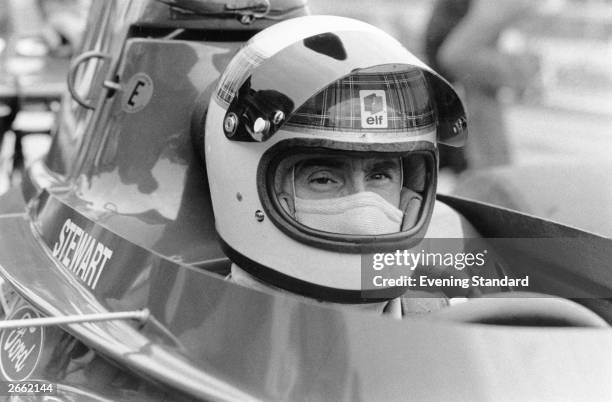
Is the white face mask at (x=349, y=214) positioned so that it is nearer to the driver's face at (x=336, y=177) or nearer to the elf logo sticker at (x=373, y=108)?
the driver's face at (x=336, y=177)

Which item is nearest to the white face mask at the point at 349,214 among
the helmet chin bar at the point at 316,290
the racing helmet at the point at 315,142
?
the racing helmet at the point at 315,142

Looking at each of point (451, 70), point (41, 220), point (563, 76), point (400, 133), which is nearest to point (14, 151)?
point (451, 70)

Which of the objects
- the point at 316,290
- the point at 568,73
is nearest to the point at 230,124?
the point at 316,290

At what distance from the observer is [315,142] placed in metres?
2.22

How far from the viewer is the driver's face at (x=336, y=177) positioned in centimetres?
231

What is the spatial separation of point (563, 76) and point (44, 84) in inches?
295

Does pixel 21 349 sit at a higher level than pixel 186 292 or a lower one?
lower

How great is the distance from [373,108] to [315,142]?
15 cm

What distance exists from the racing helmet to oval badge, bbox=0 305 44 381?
479 mm

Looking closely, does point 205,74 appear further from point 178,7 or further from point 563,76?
point 563,76

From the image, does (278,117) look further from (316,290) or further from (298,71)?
(316,290)

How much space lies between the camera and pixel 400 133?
2.29 meters

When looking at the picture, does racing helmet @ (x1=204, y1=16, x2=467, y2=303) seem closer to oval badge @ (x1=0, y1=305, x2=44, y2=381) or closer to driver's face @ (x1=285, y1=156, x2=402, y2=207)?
driver's face @ (x1=285, y1=156, x2=402, y2=207)

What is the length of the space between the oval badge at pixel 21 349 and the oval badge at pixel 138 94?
61 cm
